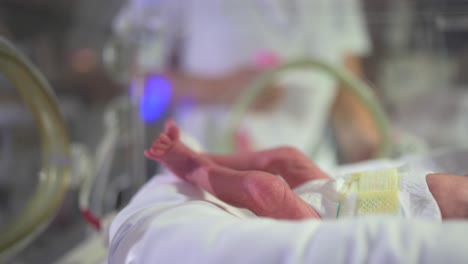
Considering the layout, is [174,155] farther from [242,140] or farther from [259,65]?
[259,65]

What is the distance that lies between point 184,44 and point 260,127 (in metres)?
0.26

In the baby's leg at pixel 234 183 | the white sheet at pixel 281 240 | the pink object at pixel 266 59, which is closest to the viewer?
the white sheet at pixel 281 240

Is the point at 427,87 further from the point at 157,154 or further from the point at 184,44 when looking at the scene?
the point at 157,154

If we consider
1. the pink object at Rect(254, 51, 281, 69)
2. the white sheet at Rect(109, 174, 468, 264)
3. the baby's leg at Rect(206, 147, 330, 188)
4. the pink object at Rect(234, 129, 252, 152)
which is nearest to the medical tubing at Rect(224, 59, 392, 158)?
the pink object at Rect(234, 129, 252, 152)

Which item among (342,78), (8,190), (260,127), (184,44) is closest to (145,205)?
(8,190)

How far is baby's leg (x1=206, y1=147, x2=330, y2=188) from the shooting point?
0.45 metres

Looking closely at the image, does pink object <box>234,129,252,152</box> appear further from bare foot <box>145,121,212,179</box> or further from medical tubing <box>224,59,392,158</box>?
bare foot <box>145,121,212,179</box>

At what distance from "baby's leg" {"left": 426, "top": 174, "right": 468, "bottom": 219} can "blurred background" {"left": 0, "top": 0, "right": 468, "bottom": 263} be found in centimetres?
41

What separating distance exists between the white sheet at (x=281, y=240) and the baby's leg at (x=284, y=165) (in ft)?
0.46

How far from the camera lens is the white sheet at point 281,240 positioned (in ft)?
0.80

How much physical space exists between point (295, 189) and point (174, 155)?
11cm

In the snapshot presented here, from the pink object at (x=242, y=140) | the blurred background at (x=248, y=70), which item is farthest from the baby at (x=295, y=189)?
the pink object at (x=242, y=140)

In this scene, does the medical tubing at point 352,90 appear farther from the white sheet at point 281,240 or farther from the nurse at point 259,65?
the white sheet at point 281,240

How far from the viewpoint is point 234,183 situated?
0.37 metres
